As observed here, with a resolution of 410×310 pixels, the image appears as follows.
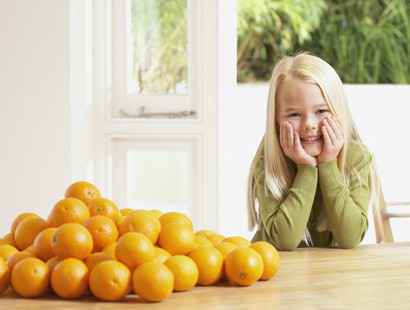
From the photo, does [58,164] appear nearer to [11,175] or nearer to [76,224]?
[11,175]

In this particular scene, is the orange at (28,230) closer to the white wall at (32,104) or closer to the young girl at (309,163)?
the young girl at (309,163)

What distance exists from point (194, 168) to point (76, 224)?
253 centimetres

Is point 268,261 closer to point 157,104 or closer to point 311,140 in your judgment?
point 311,140

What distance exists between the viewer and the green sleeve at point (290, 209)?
1.80 m

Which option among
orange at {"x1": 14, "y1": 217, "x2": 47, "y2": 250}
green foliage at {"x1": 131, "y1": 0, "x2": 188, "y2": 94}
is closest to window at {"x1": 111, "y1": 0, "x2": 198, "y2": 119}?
green foliage at {"x1": 131, "y1": 0, "x2": 188, "y2": 94}

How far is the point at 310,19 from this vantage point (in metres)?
6.28

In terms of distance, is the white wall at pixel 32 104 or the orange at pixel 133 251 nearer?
the orange at pixel 133 251

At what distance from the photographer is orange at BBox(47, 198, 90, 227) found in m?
1.24

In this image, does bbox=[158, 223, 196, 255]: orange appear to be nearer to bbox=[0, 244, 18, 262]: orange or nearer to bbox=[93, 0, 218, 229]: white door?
bbox=[0, 244, 18, 262]: orange

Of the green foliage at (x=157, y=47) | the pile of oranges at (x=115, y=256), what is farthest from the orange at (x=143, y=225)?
the green foliage at (x=157, y=47)

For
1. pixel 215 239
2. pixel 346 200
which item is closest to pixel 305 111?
pixel 346 200

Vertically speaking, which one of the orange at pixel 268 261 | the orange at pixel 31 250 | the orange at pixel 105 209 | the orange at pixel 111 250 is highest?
the orange at pixel 105 209

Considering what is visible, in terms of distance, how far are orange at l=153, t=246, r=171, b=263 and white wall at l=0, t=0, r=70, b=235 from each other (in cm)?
222

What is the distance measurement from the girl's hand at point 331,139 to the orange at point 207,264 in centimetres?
69
